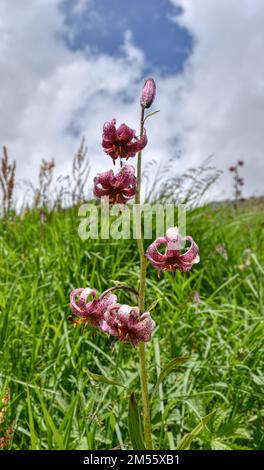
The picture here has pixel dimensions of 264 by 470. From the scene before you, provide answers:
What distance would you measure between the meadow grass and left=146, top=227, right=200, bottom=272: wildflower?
35cm

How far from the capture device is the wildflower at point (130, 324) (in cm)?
125

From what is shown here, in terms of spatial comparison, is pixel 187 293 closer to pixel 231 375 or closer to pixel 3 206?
pixel 231 375

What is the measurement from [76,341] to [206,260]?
1274 mm

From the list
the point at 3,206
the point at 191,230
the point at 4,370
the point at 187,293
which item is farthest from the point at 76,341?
the point at 3,206

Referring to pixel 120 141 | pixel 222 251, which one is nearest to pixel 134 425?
pixel 120 141

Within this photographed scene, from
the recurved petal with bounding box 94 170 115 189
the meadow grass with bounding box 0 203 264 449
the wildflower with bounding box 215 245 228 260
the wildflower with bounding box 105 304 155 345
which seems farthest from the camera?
the wildflower with bounding box 215 245 228 260

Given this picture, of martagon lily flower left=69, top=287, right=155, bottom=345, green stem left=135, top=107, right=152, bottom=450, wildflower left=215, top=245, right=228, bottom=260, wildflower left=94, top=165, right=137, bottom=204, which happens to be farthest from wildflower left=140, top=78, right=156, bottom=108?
wildflower left=215, top=245, right=228, bottom=260

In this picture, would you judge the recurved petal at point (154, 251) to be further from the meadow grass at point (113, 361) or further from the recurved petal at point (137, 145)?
the meadow grass at point (113, 361)

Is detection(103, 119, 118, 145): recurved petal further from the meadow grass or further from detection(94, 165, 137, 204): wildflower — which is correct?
the meadow grass

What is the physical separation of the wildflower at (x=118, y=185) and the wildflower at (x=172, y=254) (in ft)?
0.47

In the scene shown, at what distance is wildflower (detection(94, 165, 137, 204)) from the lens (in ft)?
4.35

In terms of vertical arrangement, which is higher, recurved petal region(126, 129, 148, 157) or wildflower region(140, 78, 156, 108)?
wildflower region(140, 78, 156, 108)

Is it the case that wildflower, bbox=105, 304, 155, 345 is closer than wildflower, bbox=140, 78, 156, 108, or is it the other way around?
wildflower, bbox=105, 304, 155, 345
